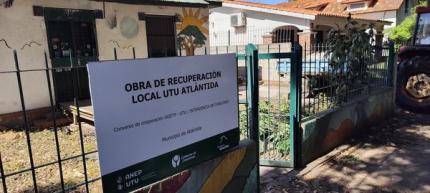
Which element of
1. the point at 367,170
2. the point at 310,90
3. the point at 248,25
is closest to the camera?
the point at 367,170

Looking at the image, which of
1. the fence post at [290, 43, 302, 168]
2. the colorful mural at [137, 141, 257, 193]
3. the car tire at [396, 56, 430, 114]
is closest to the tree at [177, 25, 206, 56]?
the car tire at [396, 56, 430, 114]

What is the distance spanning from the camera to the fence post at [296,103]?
3.95 meters

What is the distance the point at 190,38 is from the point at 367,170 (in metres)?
6.71

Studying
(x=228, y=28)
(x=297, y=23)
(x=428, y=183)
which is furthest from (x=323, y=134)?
(x=228, y=28)

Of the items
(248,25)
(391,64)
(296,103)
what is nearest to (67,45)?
(296,103)

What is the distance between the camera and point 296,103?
4.10 metres

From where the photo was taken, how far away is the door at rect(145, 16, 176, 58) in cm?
888

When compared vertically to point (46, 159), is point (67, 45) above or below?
above

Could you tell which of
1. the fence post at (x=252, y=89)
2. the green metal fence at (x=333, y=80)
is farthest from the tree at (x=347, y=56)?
the fence post at (x=252, y=89)

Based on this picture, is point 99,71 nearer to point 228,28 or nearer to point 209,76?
point 209,76

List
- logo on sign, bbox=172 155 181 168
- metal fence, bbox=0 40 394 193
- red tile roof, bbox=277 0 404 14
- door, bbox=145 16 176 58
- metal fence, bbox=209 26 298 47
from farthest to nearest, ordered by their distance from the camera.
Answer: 1. red tile roof, bbox=277 0 404 14
2. metal fence, bbox=209 26 298 47
3. door, bbox=145 16 176 58
4. metal fence, bbox=0 40 394 193
5. logo on sign, bbox=172 155 181 168

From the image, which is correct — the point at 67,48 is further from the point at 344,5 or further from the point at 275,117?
the point at 344,5

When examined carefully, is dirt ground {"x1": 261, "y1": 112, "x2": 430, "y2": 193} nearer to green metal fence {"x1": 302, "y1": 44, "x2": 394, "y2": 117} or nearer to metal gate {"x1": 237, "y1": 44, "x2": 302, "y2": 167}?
metal gate {"x1": 237, "y1": 44, "x2": 302, "y2": 167}

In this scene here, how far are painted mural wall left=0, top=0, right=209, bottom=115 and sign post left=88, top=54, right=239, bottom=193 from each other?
5433 millimetres
